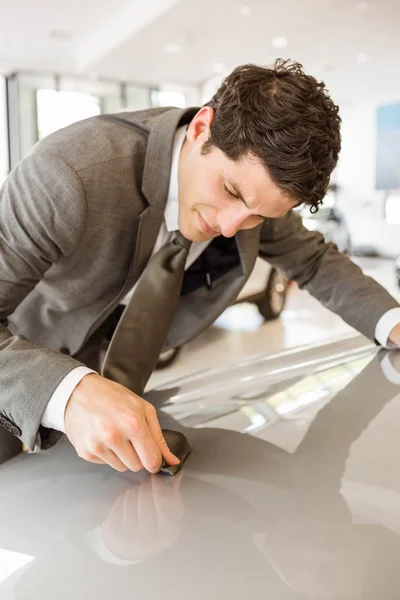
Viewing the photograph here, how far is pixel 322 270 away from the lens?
1.39m

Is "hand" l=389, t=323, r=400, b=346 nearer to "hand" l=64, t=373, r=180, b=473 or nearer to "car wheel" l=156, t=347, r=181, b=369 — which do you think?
"hand" l=64, t=373, r=180, b=473

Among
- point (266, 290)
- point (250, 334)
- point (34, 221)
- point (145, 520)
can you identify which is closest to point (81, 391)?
point (145, 520)

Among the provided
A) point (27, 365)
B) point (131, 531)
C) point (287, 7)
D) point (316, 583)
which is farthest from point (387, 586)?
point (287, 7)

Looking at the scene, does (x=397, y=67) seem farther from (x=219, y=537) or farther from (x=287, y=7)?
(x=219, y=537)

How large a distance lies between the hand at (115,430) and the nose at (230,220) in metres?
0.37

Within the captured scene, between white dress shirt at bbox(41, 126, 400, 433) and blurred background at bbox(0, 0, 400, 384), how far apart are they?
2.07m

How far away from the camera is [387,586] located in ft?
1.47

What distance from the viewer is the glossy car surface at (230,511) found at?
1.50 ft

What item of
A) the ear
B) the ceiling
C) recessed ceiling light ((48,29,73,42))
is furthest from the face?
recessed ceiling light ((48,29,73,42))

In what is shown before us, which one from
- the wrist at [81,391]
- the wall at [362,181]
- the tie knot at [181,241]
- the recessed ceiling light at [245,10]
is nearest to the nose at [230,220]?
the tie knot at [181,241]

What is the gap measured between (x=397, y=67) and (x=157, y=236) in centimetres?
913

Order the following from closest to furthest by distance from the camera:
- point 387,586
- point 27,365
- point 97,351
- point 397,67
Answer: point 387,586, point 27,365, point 97,351, point 397,67

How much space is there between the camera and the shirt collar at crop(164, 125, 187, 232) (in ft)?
3.44

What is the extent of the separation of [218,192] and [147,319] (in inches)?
10.0
